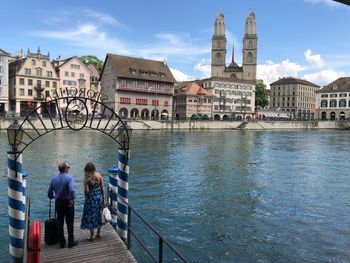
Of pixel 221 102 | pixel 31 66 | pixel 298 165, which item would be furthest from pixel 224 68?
pixel 298 165

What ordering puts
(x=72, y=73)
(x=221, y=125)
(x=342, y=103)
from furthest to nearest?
(x=342, y=103) < (x=221, y=125) < (x=72, y=73)

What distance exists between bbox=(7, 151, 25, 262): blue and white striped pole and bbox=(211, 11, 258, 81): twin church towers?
134 meters

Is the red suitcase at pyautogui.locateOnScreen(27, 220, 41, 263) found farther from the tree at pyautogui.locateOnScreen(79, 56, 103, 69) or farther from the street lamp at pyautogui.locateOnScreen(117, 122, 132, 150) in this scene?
the tree at pyautogui.locateOnScreen(79, 56, 103, 69)

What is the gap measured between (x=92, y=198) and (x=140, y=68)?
3460 inches

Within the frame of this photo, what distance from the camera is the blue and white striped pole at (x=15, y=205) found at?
862 centimetres

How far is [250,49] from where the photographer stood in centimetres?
14025

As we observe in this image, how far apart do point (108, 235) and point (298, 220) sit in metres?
8.43

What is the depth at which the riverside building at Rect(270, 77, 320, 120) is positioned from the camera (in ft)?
546

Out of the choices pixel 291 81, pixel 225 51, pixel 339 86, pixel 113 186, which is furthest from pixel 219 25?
pixel 113 186

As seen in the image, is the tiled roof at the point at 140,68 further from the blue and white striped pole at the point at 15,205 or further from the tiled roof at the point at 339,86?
the blue and white striped pole at the point at 15,205

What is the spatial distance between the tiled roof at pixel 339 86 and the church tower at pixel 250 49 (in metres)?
25.2

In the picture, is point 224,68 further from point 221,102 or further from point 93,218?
A: point 93,218

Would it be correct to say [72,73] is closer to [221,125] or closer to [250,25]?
[221,125]

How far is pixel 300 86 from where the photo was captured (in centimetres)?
16700
